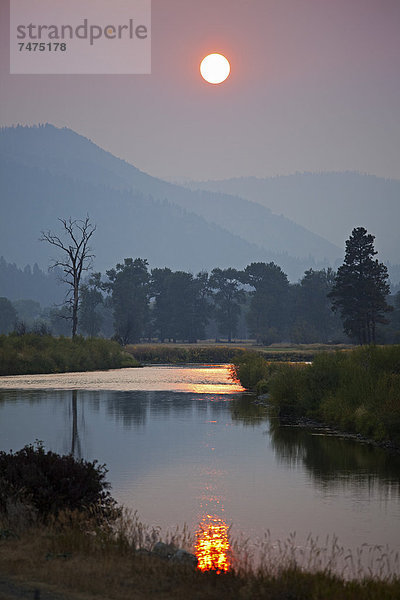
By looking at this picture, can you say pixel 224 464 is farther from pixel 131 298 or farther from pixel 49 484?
pixel 131 298

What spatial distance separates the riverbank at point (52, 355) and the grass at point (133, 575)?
53661 millimetres

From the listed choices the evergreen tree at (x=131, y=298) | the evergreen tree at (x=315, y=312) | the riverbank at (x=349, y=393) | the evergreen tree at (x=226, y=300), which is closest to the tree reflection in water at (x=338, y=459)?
the riverbank at (x=349, y=393)

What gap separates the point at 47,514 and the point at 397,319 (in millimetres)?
123340

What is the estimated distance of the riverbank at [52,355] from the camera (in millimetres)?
64125

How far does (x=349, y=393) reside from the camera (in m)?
28.5

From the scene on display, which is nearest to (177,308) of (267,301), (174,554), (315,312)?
(267,301)

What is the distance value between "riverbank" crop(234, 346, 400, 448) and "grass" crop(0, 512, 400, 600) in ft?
45.6

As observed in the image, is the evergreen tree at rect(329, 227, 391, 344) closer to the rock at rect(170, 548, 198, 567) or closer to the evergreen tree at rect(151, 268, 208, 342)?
the evergreen tree at rect(151, 268, 208, 342)

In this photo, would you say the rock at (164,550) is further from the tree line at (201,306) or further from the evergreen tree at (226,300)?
the evergreen tree at (226,300)

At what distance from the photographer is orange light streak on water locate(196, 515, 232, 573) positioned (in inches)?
406

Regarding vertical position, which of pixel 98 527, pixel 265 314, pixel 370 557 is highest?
pixel 265 314

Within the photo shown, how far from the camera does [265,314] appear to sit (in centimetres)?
16750

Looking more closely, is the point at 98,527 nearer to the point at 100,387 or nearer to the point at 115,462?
the point at 115,462

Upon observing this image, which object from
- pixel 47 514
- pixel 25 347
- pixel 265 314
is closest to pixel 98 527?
pixel 47 514
